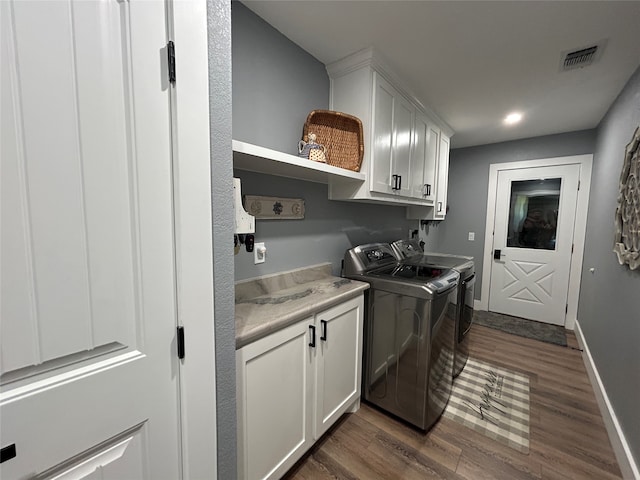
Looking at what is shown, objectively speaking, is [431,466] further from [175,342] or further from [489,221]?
[489,221]

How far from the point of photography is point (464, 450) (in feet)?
5.13

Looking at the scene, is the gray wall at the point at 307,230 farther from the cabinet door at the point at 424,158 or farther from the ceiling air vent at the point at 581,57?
the ceiling air vent at the point at 581,57

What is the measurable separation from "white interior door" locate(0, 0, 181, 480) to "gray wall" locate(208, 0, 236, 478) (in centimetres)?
13

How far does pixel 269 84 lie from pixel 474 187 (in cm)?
345

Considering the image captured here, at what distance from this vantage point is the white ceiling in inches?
52.1

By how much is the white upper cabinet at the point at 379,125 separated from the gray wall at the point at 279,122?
14 cm

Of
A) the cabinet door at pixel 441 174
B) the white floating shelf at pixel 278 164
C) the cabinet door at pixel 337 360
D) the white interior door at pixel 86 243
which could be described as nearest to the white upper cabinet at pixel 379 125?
the white floating shelf at pixel 278 164

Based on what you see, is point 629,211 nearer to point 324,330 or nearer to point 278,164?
point 324,330

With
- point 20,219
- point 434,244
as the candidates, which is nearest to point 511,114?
point 434,244

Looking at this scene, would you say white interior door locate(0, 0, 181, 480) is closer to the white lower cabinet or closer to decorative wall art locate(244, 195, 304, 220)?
the white lower cabinet

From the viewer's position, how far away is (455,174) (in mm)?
3982

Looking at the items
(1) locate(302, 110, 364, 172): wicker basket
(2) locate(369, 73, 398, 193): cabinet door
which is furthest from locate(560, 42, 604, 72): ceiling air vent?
(1) locate(302, 110, 364, 172): wicker basket

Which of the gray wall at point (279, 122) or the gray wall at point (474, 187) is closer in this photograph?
the gray wall at point (279, 122)

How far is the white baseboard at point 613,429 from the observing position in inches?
53.0
